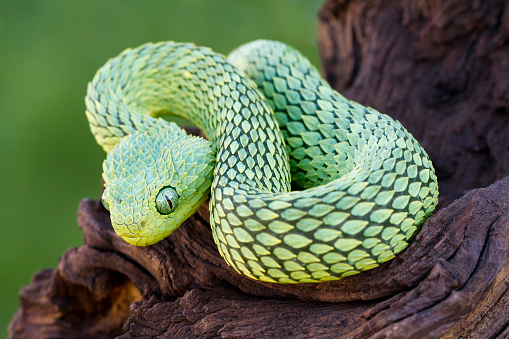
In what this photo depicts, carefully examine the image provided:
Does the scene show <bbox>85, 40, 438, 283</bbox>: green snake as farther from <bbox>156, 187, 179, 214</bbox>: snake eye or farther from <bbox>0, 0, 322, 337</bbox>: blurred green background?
<bbox>0, 0, 322, 337</bbox>: blurred green background

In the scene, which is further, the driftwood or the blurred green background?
the blurred green background

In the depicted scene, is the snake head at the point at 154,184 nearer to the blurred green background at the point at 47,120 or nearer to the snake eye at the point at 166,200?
the snake eye at the point at 166,200

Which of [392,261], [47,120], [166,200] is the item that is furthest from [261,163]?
[47,120]

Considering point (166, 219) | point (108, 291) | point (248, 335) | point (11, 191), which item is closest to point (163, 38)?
point (11, 191)

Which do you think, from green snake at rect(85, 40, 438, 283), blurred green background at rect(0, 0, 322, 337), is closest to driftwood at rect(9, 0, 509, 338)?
green snake at rect(85, 40, 438, 283)

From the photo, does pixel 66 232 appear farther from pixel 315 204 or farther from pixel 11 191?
pixel 315 204

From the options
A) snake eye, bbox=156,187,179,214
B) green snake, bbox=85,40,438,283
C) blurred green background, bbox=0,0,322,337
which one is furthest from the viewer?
blurred green background, bbox=0,0,322,337

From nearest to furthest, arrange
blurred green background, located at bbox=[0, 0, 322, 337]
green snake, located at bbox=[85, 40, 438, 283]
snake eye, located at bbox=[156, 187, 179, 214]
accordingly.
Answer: green snake, located at bbox=[85, 40, 438, 283] → snake eye, located at bbox=[156, 187, 179, 214] → blurred green background, located at bbox=[0, 0, 322, 337]

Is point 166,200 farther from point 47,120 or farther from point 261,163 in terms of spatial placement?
point 47,120
